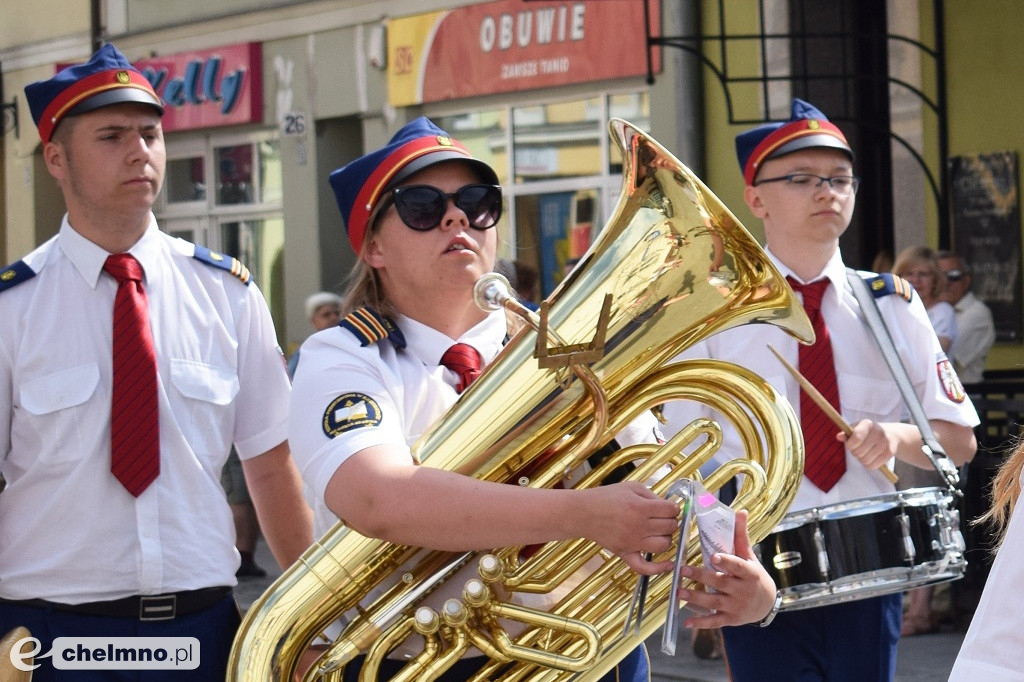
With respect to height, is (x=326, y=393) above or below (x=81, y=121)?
below

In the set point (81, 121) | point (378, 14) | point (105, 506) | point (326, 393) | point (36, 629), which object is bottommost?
point (36, 629)

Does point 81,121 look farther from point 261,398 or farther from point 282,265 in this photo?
point 282,265

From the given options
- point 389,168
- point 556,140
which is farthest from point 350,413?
point 556,140

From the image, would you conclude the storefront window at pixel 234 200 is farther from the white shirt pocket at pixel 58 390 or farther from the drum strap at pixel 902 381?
the white shirt pocket at pixel 58 390

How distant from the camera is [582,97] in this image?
40.7 feet

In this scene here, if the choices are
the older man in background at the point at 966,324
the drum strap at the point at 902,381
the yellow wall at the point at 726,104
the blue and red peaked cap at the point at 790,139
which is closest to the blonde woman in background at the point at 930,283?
the older man in background at the point at 966,324

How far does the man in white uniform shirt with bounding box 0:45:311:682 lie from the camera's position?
329 cm

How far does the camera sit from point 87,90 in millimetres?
3455

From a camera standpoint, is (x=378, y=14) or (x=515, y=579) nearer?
(x=515, y=579)

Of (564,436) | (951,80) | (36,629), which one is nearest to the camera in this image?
(564,436)

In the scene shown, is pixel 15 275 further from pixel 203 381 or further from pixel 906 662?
pixel 906 662

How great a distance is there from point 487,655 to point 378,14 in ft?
38.4

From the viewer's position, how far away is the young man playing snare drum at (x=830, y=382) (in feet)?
12.7

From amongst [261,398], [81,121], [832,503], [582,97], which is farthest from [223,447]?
[582,97]
